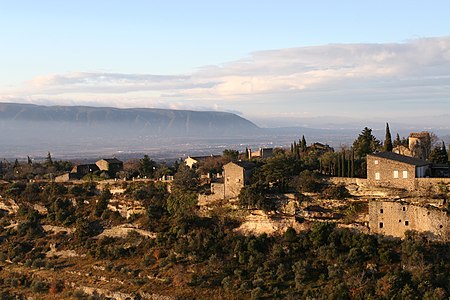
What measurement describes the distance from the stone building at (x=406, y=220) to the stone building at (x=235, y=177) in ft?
35.1

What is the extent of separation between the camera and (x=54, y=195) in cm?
5197

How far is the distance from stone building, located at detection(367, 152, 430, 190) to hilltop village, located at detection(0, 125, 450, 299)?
7 cm

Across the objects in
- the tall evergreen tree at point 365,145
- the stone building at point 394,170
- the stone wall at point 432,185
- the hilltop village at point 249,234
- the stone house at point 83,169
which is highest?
the tall evergreen tree at point 365,145

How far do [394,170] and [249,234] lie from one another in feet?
37.5

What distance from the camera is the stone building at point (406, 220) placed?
33.2 meters

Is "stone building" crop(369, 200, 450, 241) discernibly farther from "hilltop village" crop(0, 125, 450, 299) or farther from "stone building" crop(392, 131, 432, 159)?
"stone building" crop(392, 131, 432, 159)

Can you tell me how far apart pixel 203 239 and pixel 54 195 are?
20288 millimetres

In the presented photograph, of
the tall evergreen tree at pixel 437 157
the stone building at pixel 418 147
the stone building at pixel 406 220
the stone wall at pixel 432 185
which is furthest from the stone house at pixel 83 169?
the stone wall at pixel 432 185

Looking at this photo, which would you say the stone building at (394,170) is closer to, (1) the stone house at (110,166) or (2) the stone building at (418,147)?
(2) the stone building at (418,147)

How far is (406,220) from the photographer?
113 ft

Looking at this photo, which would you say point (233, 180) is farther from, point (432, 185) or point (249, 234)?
point (432, 185)

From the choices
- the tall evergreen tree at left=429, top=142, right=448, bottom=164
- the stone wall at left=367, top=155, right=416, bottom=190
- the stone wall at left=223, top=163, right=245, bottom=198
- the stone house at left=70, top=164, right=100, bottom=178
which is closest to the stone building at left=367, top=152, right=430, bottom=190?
the stone wall at left=367, top=155, right=416, bottom=190

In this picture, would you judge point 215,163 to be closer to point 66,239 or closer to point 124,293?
point 66,239

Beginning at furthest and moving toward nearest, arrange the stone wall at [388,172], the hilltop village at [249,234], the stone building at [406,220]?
1. the stone wall at [388,172]
2. the stone building at [406,220]
3. the hilltop village at [249,234]
